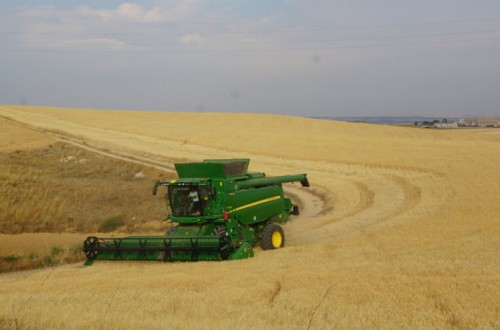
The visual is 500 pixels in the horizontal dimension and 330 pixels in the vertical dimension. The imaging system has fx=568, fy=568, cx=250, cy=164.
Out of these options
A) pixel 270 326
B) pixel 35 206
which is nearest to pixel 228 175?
pixel 270 326

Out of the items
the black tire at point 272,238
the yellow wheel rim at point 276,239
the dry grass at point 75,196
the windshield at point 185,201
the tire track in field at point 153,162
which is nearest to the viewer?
the windshield at point 185,201

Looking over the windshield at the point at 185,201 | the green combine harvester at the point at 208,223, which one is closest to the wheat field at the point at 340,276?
the green combine harvester at the point at 208,223

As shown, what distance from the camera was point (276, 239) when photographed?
17.1m

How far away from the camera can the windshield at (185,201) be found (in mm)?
16312

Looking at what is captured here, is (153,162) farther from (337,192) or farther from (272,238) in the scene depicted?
(272,238)

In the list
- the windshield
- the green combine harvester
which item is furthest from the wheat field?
the windshield

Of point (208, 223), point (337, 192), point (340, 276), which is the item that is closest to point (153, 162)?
point (337, 192)

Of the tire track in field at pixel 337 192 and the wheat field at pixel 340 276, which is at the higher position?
the wheat field at pixel 340 276

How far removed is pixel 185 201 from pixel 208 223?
97 centimetres

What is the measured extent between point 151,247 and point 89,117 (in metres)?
67.9

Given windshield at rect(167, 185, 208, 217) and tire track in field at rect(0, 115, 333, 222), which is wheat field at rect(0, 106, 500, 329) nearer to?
tire track in field at rect(0, 115, 333, 222)

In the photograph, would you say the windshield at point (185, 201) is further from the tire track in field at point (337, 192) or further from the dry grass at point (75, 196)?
the dry grass at point (75, 196)

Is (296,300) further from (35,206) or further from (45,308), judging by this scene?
(35,206)

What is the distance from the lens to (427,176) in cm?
3112
